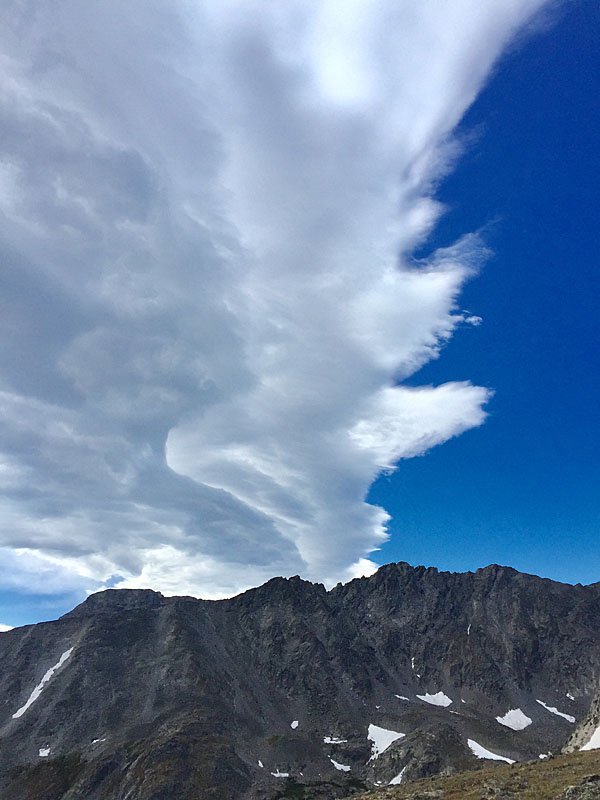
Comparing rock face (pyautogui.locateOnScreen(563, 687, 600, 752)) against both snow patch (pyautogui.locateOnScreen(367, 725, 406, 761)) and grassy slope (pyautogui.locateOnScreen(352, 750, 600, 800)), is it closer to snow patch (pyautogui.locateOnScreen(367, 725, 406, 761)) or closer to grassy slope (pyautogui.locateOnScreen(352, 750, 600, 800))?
grassy slope (pyautogui.locateOnScreen(352, 750, 600, 800))

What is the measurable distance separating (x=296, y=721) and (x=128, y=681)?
66.2 meters

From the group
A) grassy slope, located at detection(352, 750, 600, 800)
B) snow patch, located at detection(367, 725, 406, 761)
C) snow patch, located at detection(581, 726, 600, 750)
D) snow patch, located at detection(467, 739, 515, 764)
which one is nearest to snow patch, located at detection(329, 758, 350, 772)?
snow patch, located at detection(367, 725, 406, 761)

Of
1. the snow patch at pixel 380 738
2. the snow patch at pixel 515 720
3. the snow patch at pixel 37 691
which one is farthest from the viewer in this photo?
the snow patch at pixel 515 720

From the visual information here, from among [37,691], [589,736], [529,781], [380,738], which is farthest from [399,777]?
[37,691]

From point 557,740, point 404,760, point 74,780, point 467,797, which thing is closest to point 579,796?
point 467,797

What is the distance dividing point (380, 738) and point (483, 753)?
128ft

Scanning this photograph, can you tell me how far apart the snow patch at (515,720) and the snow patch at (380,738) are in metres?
48.6

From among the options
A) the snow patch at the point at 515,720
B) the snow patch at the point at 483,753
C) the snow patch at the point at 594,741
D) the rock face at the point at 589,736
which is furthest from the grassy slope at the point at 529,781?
the snow patch at the point at 515,720

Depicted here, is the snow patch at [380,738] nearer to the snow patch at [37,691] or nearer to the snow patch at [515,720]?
the snow patch at [515,720]

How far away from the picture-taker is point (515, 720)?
195m

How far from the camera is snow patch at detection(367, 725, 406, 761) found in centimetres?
16275

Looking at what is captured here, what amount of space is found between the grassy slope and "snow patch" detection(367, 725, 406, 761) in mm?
128389

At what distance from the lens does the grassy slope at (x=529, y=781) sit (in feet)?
121

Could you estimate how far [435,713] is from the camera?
620ft
